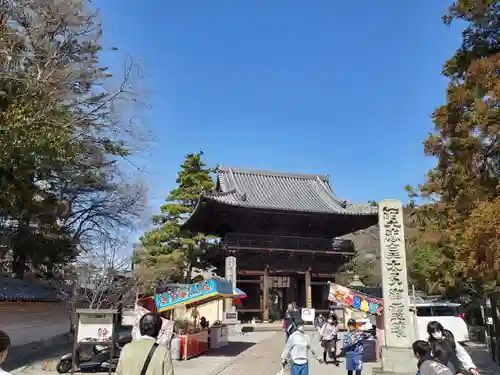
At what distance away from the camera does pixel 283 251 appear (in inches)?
1083

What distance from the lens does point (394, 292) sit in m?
10.2

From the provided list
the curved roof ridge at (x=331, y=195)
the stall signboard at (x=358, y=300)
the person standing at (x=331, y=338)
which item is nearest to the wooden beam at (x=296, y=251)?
the curved roof ridge at (x=331, y=195)

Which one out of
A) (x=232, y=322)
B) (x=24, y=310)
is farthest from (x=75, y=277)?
(x=232, y=322)

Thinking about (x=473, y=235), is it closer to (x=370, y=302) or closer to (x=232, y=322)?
(x=370, y=302)

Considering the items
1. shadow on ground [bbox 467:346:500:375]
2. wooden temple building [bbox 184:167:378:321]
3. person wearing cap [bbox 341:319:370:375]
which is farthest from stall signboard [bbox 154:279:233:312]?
wooden temple building [bbox 184:167:378:321]

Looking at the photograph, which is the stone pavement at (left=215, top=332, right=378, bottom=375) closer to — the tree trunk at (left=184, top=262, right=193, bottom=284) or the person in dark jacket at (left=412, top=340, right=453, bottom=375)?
the person in dark jacket at (left=412, top=340, right=453, bottom=375)

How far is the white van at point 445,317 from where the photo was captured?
57.8ft

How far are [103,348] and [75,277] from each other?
1165 cm

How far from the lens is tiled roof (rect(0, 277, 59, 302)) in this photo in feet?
48.7

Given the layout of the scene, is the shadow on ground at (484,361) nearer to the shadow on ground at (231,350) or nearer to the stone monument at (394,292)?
the stone monument at (394,292)

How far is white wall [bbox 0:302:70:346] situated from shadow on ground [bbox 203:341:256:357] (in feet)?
22.1

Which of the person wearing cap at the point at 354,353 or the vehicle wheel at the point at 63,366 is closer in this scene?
the person wearing cap at the point at 354,353

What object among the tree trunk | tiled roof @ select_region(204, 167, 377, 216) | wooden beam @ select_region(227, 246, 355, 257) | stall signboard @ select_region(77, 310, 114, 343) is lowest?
stall signboard @ select_region(77, 310, 114, 343)

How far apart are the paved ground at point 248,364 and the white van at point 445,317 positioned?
754 millimetres
